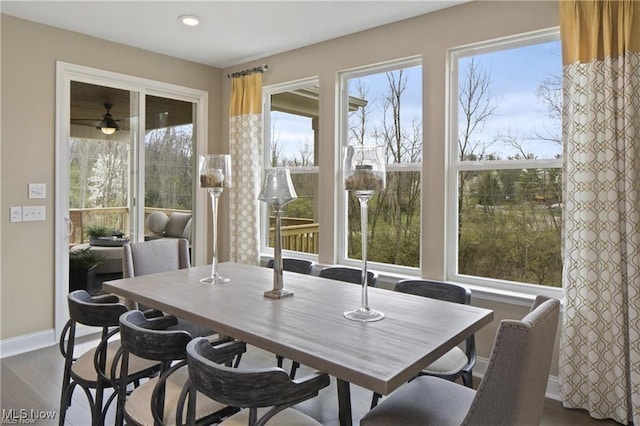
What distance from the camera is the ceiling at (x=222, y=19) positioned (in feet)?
10.6

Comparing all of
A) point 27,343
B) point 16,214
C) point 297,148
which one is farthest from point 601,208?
point 27,343

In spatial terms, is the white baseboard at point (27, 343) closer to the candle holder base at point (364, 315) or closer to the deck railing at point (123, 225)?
the deck railing at point (123, 225)

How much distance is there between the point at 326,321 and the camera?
1.81 metres

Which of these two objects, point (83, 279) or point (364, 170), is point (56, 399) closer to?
point (83, 279)

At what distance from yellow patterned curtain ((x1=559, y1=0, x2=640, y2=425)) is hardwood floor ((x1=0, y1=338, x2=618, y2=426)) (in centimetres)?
13

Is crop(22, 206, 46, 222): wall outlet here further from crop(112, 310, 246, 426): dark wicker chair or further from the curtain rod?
crop(112, 310, 246, 426): dark wicker chair

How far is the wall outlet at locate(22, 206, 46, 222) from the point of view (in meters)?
3.54

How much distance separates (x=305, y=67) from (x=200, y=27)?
3.43ft

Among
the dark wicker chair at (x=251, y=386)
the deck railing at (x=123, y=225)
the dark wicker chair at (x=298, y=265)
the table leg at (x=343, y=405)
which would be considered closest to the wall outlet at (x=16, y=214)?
the deck railing at (x=123, y=225)

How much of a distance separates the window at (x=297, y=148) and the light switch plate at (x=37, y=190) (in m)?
2.11

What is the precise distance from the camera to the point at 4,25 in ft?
11.1

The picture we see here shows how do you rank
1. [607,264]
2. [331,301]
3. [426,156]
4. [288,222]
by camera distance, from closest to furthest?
[331,301], [607,264], [426,156], [288,222]

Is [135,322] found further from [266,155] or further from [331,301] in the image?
[266,155]

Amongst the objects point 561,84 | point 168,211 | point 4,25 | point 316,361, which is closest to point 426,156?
point 561,84
